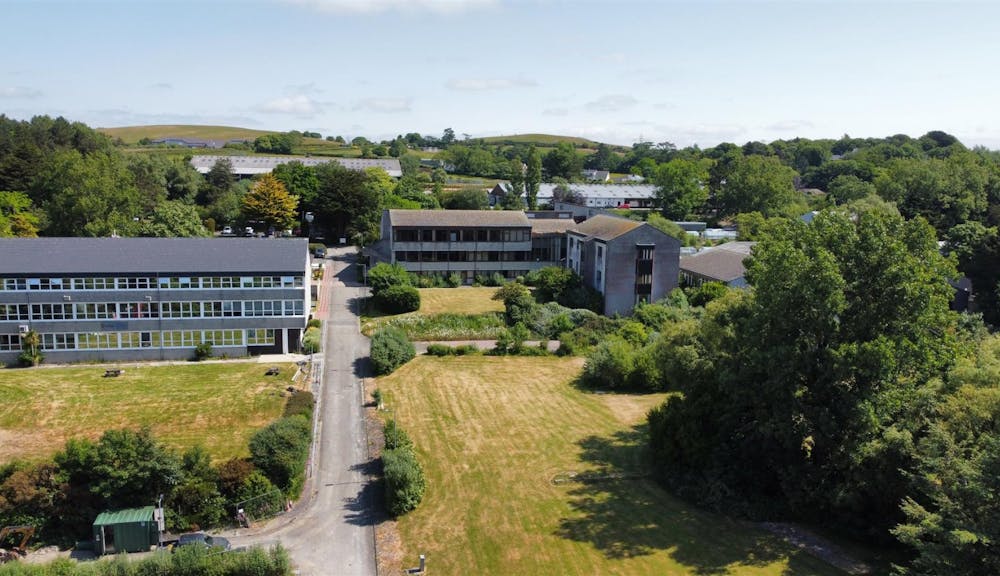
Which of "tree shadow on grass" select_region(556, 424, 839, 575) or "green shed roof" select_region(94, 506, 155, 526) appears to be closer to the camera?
"tree shadow on grass" select_region(556, 424, 839, 575)

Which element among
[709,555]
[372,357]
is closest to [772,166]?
[372,357]

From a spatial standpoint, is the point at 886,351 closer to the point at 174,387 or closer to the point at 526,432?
the point at 526,432

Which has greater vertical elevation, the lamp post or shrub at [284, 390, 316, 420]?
the lamp post

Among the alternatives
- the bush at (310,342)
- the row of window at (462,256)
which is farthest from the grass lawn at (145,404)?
the row of window at (462,256)

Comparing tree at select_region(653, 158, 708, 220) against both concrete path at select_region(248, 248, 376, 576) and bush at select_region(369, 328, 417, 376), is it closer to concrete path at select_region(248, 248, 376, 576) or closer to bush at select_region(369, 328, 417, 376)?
bush at select_region(369, 328, 417, 376)

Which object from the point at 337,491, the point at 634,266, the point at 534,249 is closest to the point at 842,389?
the point at 337,491

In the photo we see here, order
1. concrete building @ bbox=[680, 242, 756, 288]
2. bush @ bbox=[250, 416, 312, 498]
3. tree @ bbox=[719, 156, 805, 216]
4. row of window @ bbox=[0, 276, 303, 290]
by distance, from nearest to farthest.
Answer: bush @ bbox=[250, 416, 312, 498] < row of window @ bbox=[0, 276, 303, 290] < concrete building @ bbox=[680, 242, 756, 288] < tree @ bbox=[719, 156, 805, 216]

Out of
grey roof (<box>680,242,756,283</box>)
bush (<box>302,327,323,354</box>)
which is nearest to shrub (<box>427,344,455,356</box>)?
bush (<box>302,327,323,354</box>)
